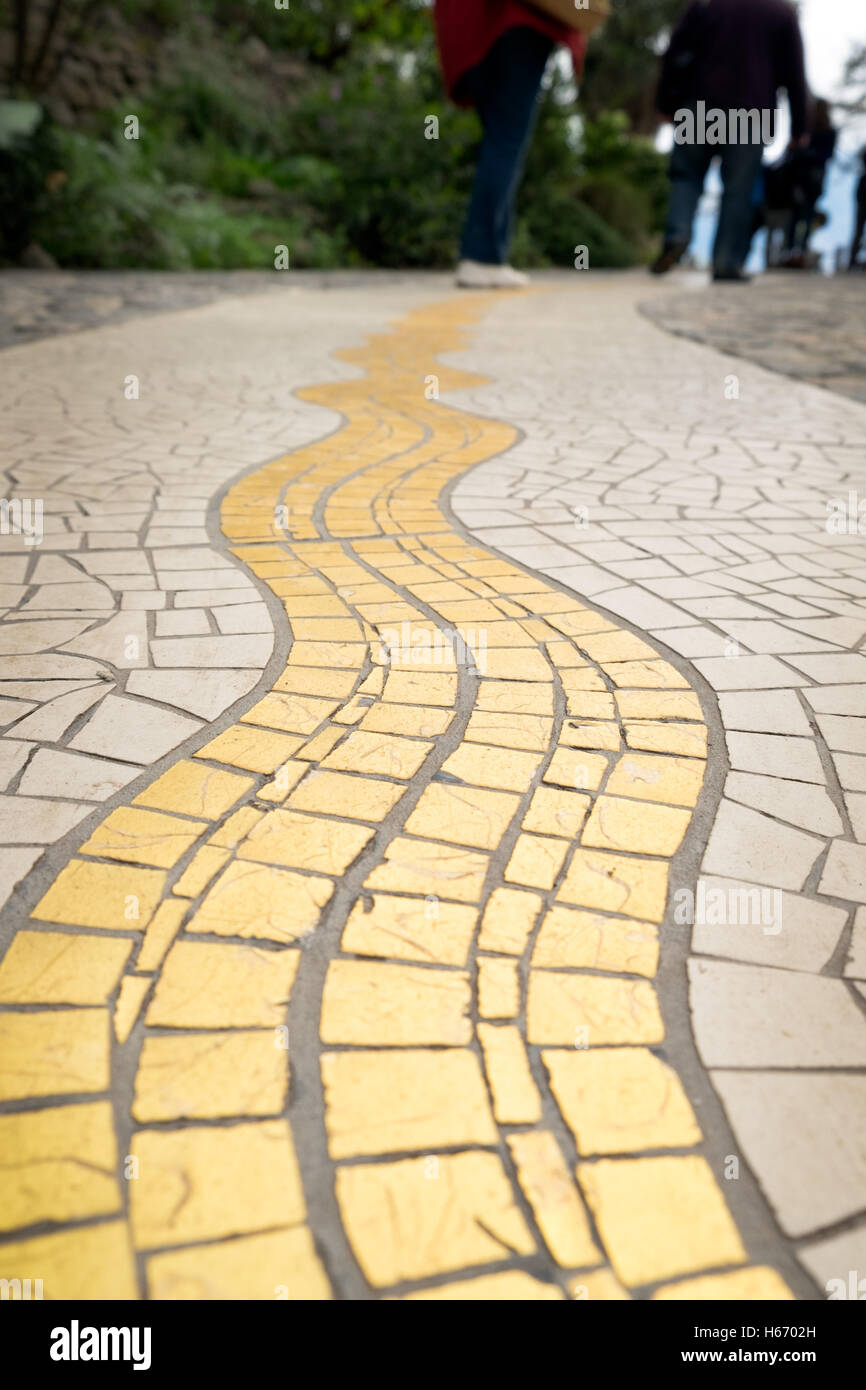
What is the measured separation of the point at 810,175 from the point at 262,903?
1450 cm

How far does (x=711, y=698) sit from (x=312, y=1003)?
1106 millimetres

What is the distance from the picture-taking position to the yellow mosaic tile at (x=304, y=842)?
59.9 inches

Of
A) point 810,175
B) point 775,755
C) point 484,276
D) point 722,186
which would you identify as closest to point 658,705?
point 775,755

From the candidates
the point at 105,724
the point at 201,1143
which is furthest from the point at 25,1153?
the point at 105,724

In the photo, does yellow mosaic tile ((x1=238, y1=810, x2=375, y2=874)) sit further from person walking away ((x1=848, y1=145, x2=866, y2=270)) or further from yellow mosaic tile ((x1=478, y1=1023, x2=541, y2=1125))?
person walking away ((x1=848, y1=145, x2=866, y2=270))

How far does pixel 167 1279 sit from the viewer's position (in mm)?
977

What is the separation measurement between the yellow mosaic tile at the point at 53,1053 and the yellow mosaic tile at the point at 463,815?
0.55 m

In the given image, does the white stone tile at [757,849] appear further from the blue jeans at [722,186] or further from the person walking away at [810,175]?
the person walking away at [810,175]

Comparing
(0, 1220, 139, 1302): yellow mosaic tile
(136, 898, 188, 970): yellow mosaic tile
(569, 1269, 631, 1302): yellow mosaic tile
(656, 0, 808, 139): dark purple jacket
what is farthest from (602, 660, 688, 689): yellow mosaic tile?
(656, 0, 808, 139): dark purple jacket

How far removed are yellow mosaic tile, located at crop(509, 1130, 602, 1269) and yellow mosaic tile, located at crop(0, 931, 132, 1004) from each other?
1.76 feet

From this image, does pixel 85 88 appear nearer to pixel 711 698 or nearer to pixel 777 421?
pixel 777 421

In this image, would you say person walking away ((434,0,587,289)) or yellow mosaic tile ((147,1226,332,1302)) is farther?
person walking away ((434,0,587,289))

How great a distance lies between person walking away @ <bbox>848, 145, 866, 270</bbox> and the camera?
502 inches
